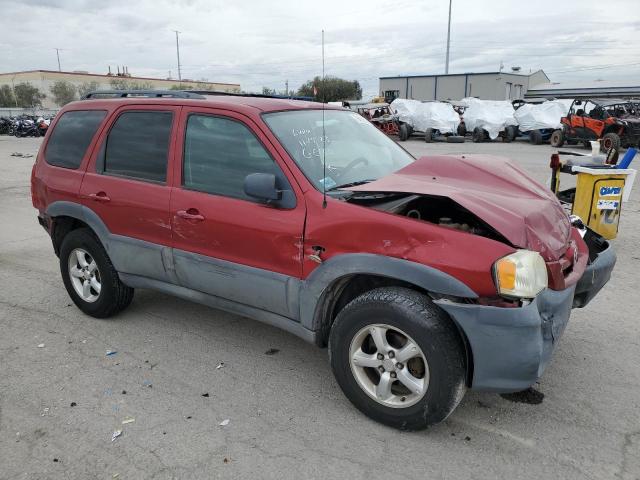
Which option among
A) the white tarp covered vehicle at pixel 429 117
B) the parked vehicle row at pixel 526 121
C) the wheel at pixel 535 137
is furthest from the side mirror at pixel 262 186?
the white tarp covered vehicle at pixel 429 117

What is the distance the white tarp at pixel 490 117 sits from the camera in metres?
24.2

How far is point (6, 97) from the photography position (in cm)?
7581

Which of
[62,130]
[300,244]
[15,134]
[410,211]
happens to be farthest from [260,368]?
[15,134]

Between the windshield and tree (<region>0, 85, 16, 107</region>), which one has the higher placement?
tree (<region>0, 85, 16, 107</region>)

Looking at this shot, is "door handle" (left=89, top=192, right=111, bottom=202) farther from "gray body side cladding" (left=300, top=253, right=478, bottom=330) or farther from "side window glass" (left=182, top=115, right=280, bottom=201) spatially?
"gray body side cladding" (left=300, top=253, right=478, bottom=330)

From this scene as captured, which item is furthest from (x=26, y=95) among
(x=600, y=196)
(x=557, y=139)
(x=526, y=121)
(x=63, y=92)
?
(x=600, y=196)

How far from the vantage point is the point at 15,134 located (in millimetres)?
34188

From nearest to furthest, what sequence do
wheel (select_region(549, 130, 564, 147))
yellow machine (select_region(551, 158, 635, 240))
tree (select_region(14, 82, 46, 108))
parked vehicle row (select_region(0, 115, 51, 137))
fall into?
yellow machine (select_region(551, 158, 635, 240))
wheel (select_region(549, 130, 564, 147))
parked vehicle row (select_region(0, 115, 51, 137))
tree (select_region(14, 82, 46, 108))

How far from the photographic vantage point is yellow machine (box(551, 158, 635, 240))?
6148 mm

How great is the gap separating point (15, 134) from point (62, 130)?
3552cm

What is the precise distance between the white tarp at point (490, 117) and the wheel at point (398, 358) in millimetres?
23490

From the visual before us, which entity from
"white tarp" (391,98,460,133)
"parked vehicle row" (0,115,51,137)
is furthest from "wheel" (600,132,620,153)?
"parked vehicle row" (0,115,51,137)

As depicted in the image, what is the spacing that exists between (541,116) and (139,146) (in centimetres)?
2294

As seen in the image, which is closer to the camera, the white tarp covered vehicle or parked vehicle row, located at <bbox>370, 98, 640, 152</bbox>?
parked vehicle row, located at <bbox>370, 98, 640, 152</bbox>
